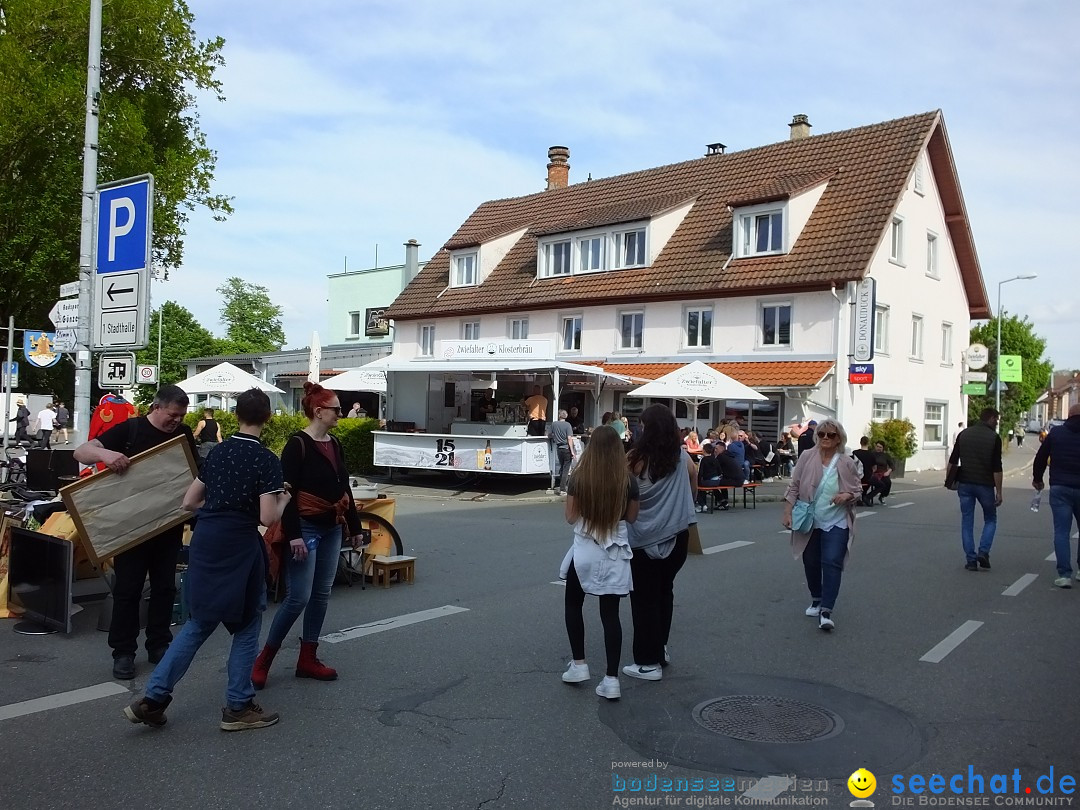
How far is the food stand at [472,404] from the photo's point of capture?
1880 centimetres

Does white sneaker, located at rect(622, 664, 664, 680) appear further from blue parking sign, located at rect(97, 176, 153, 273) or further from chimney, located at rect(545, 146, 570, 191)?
chimney, located at rect(545, 146, 570, 191)

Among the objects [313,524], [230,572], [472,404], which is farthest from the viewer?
[472,404]

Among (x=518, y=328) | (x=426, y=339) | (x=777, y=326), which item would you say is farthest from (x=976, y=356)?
(x=426, y=339)

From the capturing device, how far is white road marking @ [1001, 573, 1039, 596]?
8.90m

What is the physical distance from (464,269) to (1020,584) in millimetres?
27063

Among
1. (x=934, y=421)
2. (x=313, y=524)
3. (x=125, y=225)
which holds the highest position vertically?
(x=125, y=225)

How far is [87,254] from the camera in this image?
955cm

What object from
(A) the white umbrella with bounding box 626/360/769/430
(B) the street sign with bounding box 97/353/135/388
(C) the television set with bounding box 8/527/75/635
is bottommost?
(C) the television set with bounding box 8/527/75/635

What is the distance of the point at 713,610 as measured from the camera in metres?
7.87

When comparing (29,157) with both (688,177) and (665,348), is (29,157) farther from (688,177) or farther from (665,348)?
(688,177)

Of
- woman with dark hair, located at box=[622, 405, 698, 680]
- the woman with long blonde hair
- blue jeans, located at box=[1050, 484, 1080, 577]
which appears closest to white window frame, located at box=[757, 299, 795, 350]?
blue jeans, located at box=[1050, 484, 1080, 577]

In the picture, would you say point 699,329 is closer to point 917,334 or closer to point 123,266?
point 917,334

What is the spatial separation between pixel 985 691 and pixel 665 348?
859 inches

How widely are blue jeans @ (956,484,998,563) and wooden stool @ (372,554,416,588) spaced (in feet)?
19.5
